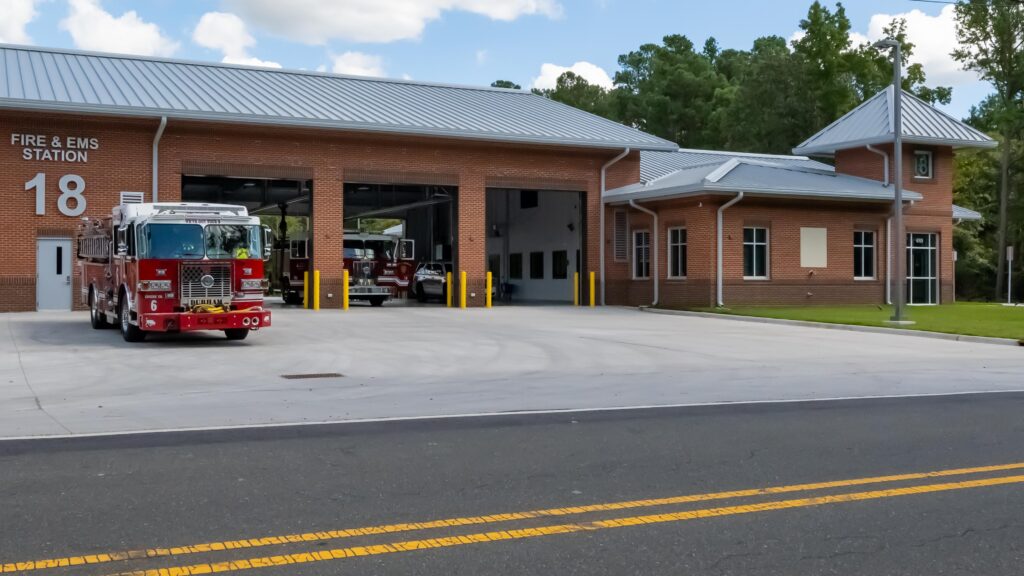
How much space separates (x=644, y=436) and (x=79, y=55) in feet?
101

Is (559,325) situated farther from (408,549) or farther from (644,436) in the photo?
(408,549)

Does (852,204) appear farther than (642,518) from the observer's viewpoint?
Yes

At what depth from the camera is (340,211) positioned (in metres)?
33.3

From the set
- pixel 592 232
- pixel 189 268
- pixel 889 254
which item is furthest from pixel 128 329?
pixel 889 254

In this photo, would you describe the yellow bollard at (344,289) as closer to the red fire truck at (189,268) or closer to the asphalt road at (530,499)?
the red fire truck at (189,268)

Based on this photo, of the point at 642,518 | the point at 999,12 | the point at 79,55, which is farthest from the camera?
the point at 999,12

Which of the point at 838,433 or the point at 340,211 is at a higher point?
the point at 340,211

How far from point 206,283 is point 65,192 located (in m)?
12.3

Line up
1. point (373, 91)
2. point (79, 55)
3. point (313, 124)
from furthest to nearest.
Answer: point (373, 91) → point (79, 55) → point (313, 124)

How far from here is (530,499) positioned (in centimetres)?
697

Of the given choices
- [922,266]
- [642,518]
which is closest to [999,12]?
[922,266]

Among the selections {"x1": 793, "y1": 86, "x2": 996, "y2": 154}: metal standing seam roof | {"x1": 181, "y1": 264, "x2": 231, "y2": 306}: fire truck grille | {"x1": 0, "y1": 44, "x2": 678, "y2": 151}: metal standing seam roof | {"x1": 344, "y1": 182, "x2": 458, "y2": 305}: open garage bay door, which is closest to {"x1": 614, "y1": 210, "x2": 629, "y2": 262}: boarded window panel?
{"x1": 0, "y1": 44, "x2": 678, "y2": 151}: metal standing seam roof

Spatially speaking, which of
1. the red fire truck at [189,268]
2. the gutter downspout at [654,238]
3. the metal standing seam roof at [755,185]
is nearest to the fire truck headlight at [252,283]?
the red fire truck at [189,268]

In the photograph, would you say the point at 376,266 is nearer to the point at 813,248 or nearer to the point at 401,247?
the point at 401,247
